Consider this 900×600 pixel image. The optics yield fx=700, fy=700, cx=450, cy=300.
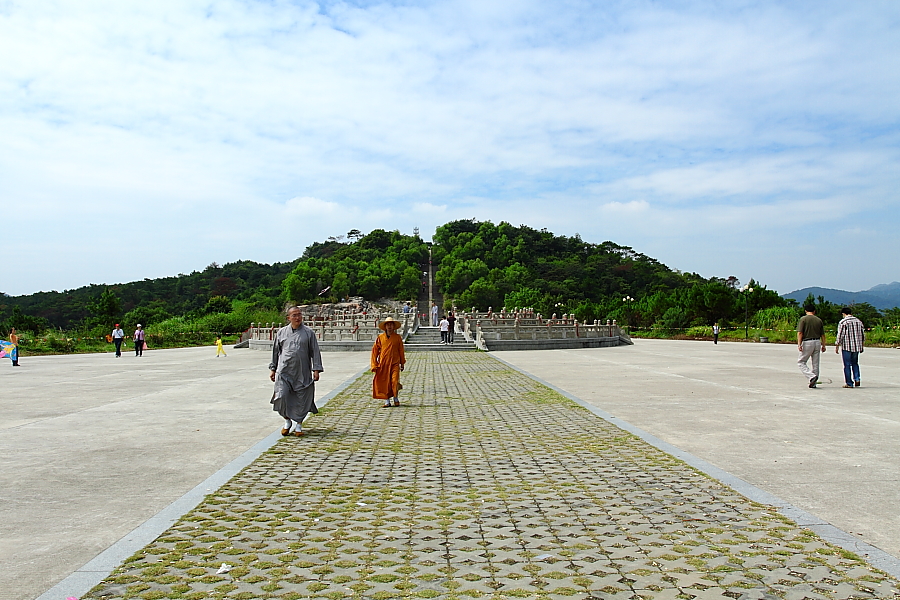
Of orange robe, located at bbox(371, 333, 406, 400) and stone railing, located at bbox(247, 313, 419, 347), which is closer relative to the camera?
orange robe, located at bbox(371, 333, 406, 400)

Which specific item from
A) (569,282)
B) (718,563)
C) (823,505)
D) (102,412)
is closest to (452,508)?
(718,563)

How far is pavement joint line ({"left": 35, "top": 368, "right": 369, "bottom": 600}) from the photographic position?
11.3 ft

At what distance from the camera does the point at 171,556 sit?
3.90m

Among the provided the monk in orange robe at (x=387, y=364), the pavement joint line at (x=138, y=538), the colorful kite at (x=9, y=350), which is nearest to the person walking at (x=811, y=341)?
the monk in orange robe at (x=387, y=364)

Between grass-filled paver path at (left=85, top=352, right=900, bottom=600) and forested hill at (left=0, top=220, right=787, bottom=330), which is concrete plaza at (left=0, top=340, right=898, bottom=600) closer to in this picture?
grass-filled paver path at (left=85, top=352, right=900, bottom=600)

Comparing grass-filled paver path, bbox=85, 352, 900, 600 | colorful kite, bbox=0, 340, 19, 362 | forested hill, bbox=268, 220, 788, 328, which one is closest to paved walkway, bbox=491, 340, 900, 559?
grass-filled paver path, bbox=85, 352, 900, 600

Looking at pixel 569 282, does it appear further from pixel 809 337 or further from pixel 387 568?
pixel 387 568

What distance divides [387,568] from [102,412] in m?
7.95

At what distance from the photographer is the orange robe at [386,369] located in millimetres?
10523

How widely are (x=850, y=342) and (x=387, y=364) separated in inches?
323

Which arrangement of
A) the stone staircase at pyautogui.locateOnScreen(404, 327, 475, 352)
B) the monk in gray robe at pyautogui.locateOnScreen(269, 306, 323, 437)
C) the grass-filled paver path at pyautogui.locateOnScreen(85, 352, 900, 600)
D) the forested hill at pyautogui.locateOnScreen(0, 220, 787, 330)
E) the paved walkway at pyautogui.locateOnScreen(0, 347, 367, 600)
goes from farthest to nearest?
the forested hill at pyautogui.locateOnScreen(0, 220, 787, 330) → the stone staircase at pyautogui.locateOnScreen(404, 327, 475, 352) → the monk in gray robe at pyautogui.locateOnScreen(269, 306, 323, 437) → the paved walkway at pyautogui.locateOnScreen(0, 347, 367, 600) → the grass-filled paver path at pyautogui.locateOnScreen(85, 352, 900, 600)

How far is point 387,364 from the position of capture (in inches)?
416

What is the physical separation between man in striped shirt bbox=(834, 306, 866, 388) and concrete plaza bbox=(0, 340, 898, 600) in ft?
1.46

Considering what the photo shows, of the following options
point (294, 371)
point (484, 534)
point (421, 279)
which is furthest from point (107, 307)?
point (421, 279)
